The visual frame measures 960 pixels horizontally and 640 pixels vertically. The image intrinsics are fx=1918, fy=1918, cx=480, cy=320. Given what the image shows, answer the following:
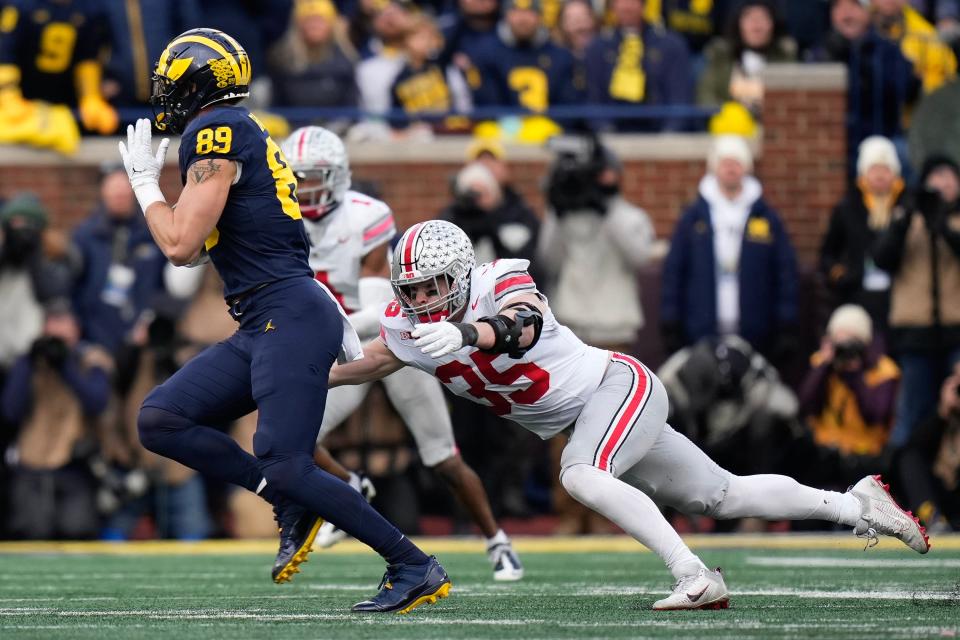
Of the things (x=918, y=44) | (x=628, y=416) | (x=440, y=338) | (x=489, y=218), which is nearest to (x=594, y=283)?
(x=489, y=218)

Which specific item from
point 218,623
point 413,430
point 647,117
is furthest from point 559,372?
point 647,117

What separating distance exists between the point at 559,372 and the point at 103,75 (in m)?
7.47

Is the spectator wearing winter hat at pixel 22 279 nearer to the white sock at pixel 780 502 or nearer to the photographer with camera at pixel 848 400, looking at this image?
the photographer with camera at pixel 848 400

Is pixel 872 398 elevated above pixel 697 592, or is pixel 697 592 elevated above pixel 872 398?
pixel 697 592

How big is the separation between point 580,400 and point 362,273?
236cm

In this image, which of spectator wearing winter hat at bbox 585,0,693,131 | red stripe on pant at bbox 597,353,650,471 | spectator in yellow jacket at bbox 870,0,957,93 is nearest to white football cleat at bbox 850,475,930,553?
red stripe on pant at bbox 597,353,650,471

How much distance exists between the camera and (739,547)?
10.0 meters

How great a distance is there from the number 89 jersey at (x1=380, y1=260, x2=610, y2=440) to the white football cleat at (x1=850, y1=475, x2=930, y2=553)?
101cm

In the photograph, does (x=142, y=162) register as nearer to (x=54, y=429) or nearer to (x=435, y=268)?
(x=435, y=268)

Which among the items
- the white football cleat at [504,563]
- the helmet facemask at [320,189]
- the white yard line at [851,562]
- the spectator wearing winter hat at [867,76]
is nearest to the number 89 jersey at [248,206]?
the helmet facemask at [320,189]

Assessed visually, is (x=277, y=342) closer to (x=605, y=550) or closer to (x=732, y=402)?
(x=605, y=550)

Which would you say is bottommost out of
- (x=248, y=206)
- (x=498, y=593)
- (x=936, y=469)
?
(x=936, y=469)

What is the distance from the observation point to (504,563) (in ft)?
26.6

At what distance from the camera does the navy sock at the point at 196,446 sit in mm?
6293
